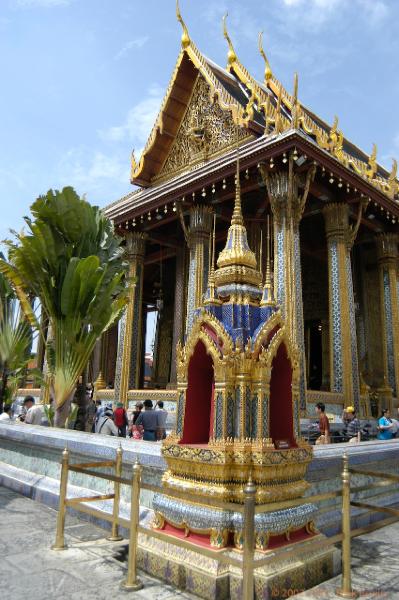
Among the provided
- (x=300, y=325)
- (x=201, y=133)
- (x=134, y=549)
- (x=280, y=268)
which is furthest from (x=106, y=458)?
(x=201, y=133)

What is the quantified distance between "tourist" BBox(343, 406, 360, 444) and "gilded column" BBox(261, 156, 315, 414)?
5.08 feet

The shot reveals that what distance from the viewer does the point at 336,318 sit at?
35.9 feet

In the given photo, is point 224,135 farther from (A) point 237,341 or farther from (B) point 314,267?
(A) point 237,341

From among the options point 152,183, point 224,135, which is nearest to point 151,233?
point 152,183

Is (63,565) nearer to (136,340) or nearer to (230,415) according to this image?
(230,415)

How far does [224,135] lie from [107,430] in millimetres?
8926

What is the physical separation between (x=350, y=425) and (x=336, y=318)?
2.62m

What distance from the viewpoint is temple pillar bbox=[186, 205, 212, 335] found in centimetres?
1176

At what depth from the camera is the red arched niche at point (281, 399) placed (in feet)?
11.3

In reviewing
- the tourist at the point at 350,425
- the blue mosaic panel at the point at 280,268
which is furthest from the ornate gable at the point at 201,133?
the tourist at the point at 350,425

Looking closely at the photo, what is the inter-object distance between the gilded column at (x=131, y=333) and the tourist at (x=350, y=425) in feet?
18.9

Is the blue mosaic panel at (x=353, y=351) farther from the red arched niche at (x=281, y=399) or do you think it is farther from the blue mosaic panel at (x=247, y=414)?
the blue mosaic panel at (x=247, y=414)

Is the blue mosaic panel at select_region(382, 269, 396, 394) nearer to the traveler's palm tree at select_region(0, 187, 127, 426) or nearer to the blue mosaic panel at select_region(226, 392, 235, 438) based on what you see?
the traveler's palm tree at select_region(0, 187, 127, 426)

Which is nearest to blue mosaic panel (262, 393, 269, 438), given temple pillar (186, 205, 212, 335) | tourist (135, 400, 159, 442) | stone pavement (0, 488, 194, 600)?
stone pavement (0, 488, 194, 600)
